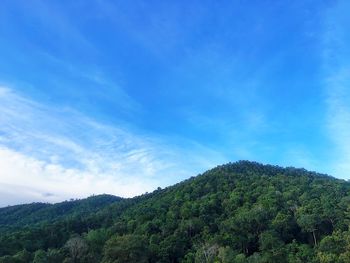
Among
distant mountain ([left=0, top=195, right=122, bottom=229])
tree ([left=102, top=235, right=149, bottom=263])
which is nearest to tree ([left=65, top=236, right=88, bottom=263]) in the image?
tree ([left=102, top=235, right=149, bottom=263])

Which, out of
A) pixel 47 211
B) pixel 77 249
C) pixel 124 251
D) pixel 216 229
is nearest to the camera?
pixel 124 251

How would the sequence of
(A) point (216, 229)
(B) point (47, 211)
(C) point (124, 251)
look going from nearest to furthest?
(C) point (124, 251) → (A) point (216, 229) → (B) point (47, 211)

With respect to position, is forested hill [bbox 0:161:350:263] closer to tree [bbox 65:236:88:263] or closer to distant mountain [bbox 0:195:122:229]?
tree [bbox 65:236:88:263]

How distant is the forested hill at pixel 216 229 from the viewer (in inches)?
2227

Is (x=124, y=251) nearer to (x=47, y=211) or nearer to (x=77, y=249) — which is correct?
(x=77, y=249)

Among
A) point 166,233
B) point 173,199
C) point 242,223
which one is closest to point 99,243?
point 166,233

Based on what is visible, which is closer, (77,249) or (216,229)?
(77,249)

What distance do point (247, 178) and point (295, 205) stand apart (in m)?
29.4

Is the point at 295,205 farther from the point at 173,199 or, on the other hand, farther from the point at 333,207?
the point at 173,199

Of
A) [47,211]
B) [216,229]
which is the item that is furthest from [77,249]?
[47,211]

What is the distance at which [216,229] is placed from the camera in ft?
254

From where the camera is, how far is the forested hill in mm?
56562

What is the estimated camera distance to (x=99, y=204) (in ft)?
497

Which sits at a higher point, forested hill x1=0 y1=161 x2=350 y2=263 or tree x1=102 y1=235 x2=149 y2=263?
forested hill x1=0 y1=161 x2=350 y2=263
